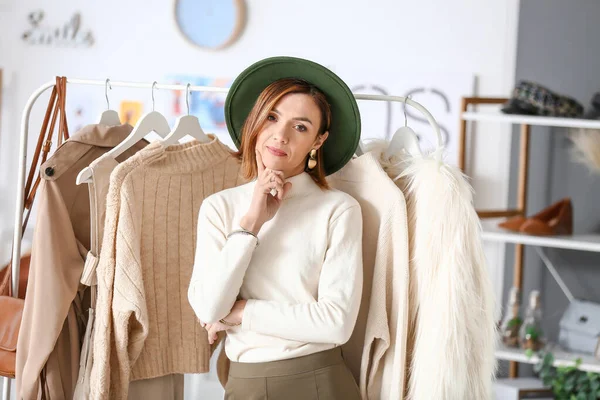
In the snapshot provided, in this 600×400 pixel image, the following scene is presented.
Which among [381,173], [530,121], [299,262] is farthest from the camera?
[530,121]

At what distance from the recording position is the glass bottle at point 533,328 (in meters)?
3.04

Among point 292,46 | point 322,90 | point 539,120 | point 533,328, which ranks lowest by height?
point 533,328

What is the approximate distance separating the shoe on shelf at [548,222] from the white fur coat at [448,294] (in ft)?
4.94

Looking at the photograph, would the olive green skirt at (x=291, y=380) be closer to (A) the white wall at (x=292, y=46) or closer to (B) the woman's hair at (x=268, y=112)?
(B) the woman's hair at (x=268, y=112)

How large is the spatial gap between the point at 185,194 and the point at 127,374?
16.6 inches

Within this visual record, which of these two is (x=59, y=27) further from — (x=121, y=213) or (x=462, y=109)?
(x=121, y=213)

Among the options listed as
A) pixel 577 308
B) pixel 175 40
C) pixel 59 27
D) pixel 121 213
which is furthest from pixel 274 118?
pixel 59 27

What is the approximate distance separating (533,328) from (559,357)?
0.14m

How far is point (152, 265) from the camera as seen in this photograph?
1.75 m

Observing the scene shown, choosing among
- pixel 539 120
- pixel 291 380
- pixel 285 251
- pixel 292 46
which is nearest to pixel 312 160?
pixel 285 251

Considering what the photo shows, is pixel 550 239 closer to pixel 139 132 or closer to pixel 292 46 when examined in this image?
pixel 292 46

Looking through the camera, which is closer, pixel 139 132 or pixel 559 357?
pixel 139 132

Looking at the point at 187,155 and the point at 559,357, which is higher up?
the point at 187,155

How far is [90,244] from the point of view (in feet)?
6.06
